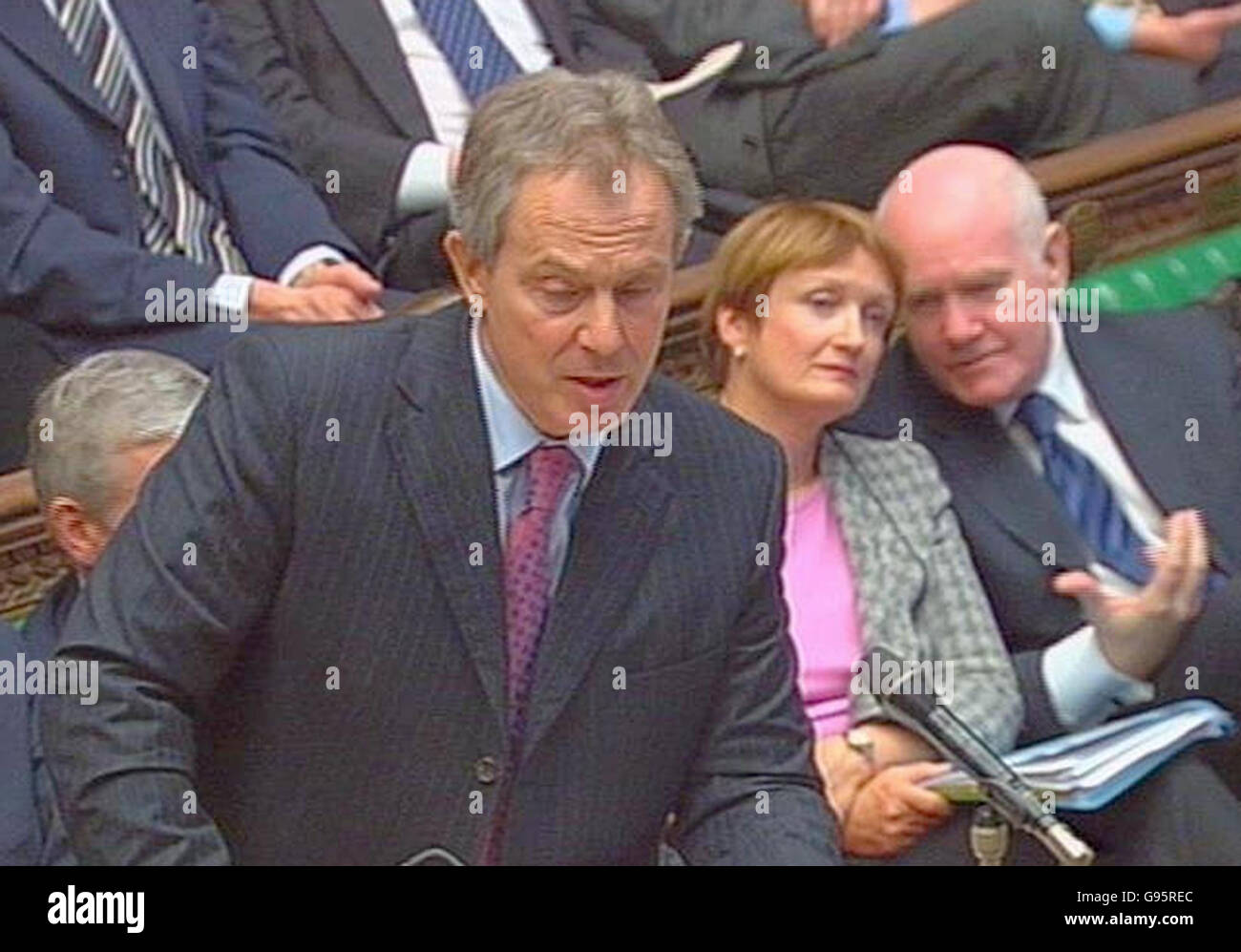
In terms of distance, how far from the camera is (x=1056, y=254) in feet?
9.43

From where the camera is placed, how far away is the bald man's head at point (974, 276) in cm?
280

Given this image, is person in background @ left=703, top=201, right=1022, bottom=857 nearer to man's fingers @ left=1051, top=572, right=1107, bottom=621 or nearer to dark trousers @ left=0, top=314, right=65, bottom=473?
man's fingers @ left=1051, top=572, right=1107, bottom=621

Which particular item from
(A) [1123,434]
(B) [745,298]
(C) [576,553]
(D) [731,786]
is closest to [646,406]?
(C) [576,553]

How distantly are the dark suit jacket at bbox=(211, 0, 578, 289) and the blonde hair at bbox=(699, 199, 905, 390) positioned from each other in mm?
299

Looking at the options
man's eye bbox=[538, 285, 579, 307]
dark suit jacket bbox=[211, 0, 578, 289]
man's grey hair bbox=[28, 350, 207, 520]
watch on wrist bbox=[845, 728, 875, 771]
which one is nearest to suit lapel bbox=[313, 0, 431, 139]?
dark suit jacket bbox=[211, 0, 578, 289]

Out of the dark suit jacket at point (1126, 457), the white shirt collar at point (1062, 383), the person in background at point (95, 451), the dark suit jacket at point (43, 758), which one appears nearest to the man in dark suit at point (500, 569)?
the dark suit jacket at point (43, 758)

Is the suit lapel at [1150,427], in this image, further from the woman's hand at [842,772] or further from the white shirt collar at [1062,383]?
the woman's hand at [842,772]

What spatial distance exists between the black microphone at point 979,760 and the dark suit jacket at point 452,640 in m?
0.36

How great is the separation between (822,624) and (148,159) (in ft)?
2.25

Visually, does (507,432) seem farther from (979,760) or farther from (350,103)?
(350,103)

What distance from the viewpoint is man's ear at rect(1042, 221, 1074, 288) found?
286cm

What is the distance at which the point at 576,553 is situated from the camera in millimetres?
2248
